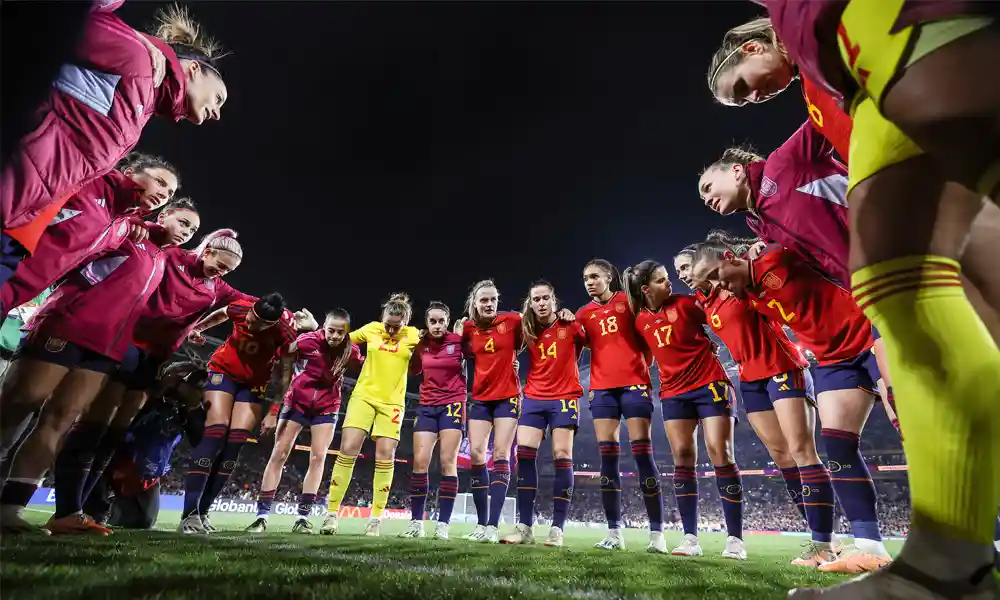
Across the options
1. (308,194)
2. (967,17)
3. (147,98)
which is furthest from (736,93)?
(308,194)

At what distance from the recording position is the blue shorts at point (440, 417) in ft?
19.4

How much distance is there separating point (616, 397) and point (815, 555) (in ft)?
7.27

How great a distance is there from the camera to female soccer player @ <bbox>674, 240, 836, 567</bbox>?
3.22 meters

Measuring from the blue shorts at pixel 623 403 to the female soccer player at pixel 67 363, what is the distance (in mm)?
3802

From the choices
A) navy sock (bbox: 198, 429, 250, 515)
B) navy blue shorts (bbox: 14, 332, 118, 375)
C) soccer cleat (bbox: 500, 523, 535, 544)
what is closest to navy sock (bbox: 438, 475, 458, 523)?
soccer cleat (bbox: 500, 523, 535, 544)

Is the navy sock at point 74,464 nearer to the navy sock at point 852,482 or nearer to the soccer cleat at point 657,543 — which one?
the soccer cleat at point 657,543

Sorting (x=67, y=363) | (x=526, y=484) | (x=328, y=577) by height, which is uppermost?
(x=67, y=363)

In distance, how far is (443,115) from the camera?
1700 cm

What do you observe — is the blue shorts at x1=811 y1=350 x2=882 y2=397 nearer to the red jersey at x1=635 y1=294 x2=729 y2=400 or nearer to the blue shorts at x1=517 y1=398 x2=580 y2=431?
the red jersey at x1=635 y1=294 x2=729 y2=400

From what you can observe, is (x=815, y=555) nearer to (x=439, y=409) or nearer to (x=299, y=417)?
(x=439, y=409)

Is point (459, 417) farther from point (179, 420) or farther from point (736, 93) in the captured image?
point (736, 93)

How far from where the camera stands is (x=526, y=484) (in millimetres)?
5031

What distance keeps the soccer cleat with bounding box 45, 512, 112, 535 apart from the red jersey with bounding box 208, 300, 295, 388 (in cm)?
220

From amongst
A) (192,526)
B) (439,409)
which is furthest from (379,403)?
(192,526)
